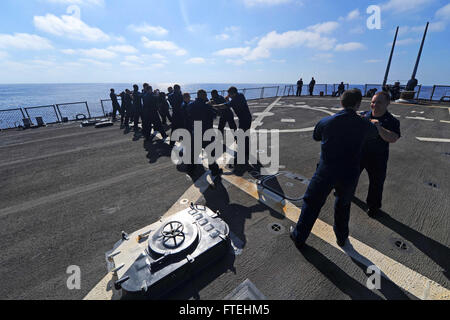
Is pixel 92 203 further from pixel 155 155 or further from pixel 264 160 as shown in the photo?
pixel 264 160

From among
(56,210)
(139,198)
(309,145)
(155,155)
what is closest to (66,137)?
(155,155)

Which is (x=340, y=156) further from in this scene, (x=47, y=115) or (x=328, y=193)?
(x=47, y=115)

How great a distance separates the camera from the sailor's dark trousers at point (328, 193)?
273 cm

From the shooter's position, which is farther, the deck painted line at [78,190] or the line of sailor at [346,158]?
the deck painted line at [78,190]

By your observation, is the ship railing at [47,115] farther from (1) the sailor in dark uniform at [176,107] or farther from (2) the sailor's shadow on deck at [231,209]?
(2) the sailor's shadow on deck at [231,209]

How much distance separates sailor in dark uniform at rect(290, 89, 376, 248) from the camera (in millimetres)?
2607

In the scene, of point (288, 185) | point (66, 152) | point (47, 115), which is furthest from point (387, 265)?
point (47, 115)

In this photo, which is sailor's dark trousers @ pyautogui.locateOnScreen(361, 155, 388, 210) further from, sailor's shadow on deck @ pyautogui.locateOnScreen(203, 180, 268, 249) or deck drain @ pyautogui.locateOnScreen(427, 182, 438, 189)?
deck drain @ pyautogui.locateOnScreen(427, 182, 438, 189)

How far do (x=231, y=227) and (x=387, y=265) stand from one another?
2.51 metres

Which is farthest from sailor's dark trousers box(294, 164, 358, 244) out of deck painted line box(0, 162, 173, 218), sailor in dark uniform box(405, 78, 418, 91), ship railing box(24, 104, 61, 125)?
sailor in dark uniform box(405, 78, 418, 91)

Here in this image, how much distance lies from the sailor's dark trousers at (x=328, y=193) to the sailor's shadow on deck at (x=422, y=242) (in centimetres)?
129

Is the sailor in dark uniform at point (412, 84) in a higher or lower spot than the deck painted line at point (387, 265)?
higher

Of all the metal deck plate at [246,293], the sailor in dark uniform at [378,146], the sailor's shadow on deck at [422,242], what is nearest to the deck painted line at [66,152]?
the metal deck plate at [246,293]
